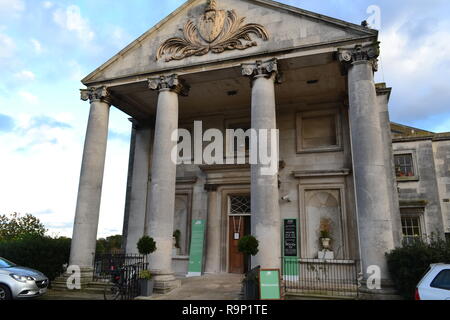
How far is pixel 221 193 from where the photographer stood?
1691 centimetres

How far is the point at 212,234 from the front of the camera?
16500mm

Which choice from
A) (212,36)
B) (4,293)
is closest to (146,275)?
(4,293)

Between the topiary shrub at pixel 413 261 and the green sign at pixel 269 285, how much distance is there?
337 centimetres

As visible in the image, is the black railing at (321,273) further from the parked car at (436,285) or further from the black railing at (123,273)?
the parked car at (436,285)

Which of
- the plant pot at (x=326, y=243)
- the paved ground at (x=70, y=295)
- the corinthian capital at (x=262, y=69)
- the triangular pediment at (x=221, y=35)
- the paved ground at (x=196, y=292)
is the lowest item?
the paved ground at (x=70, y=295)

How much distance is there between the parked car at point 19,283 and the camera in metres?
10.0

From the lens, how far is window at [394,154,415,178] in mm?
20709

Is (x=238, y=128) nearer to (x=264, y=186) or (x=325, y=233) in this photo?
(x=264, y=186)

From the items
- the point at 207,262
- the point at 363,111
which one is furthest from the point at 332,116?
the point at 207,262

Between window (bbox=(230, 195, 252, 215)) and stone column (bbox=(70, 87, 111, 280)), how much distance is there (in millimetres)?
6271

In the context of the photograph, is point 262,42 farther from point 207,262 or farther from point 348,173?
point 207,262

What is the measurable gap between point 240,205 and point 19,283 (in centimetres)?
975

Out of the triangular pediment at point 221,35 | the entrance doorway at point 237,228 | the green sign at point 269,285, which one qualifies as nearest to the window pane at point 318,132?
the entrance doorway at point 237,228
